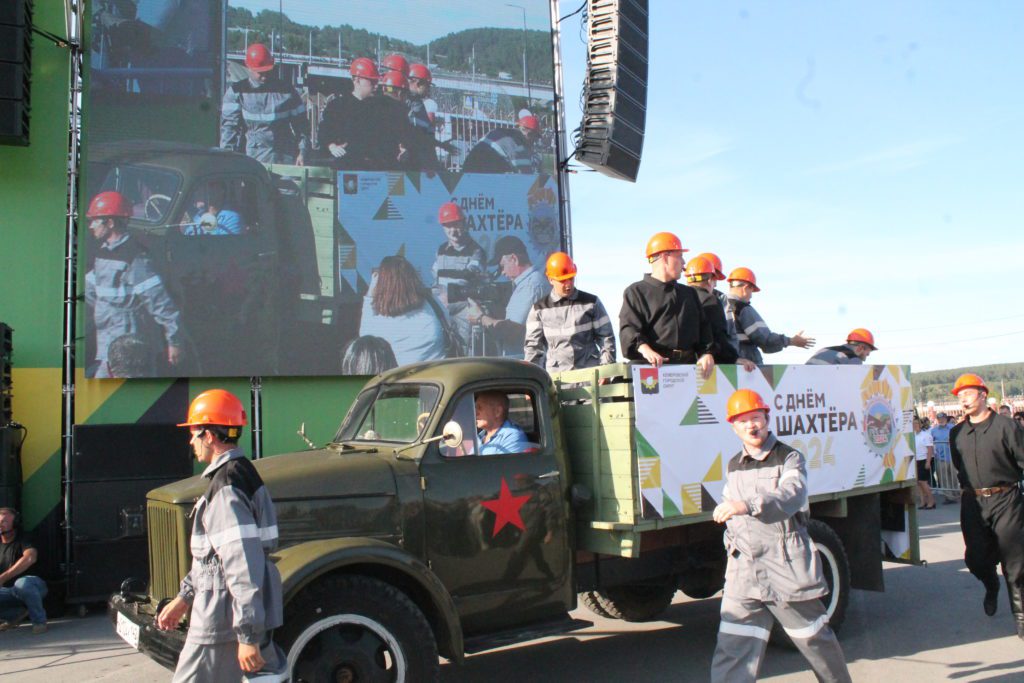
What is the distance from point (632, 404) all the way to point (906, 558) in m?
3.40

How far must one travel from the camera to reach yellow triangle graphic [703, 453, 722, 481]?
19.0ft

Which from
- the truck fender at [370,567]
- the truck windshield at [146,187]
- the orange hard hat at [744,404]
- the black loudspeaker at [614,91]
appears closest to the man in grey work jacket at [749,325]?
the orange hard hat at [744,404]

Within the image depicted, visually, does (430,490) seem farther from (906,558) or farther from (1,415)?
(1,415)

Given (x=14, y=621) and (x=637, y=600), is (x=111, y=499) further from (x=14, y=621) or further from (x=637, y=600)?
(x=637, y=600)

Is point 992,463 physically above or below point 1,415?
below

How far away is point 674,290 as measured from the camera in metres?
6.23

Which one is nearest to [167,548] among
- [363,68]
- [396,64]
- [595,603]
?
[595,603]

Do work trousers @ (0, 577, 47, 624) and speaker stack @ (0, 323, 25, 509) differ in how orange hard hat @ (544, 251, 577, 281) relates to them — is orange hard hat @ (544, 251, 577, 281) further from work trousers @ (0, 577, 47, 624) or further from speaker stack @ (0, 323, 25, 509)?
speaker stack @ (0, 323, 25, 509)

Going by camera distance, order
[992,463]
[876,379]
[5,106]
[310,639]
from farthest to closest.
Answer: [5,106]
[876,379]
[992,463]
[310,639]

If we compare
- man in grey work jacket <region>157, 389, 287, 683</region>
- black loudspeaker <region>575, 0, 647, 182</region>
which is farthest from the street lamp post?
man in grey work jacket <region>157, 389, 287, 683</region>

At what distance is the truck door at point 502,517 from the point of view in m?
5.07

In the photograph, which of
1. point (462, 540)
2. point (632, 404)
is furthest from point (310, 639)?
point (632, 404)

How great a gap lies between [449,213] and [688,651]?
23.5 ft

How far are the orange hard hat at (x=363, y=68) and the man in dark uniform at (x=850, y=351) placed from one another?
7.21 meters
